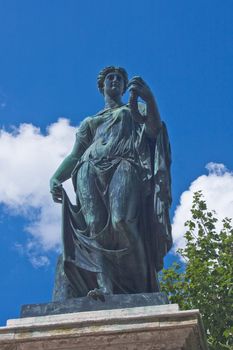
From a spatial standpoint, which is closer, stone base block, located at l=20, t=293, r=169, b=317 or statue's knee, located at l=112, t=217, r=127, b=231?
stone base block, located at l=20, t=293, r=169, b=317

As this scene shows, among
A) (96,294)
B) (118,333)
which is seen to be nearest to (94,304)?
(96,294)

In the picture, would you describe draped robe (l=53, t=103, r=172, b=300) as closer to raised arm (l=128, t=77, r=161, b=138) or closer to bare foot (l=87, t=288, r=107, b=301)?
raised arm (l=128, t=77, r=161, b=138)

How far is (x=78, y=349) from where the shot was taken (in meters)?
4.99

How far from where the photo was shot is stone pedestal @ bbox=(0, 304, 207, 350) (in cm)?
491

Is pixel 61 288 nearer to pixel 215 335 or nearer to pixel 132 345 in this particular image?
pixel 132 345

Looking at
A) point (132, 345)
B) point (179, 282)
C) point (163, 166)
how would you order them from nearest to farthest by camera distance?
1. point (132, 345)
2. point (163, 166)
3. point (179, 282)

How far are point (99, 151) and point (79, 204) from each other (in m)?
0.55

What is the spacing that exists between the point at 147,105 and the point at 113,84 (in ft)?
2.75

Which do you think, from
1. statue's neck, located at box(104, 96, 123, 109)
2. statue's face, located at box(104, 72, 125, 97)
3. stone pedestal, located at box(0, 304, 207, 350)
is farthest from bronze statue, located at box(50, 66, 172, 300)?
stone pedestal, located at box(0, 304, 207, 350)

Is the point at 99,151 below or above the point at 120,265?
above

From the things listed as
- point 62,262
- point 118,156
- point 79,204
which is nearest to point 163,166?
point 118,156

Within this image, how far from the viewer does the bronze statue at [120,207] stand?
19.9 ft

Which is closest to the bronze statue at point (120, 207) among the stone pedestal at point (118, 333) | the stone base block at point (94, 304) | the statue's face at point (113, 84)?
the stone base block at point (94, 304)

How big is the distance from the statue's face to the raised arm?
24.2 inches
